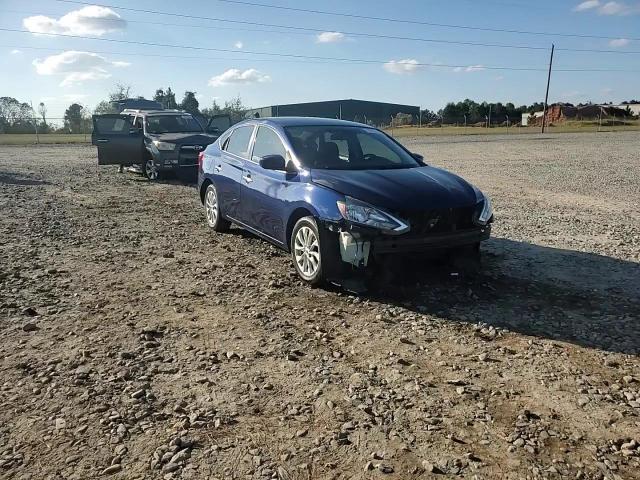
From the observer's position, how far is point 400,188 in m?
5.40

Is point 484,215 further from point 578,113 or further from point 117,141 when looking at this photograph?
point 578,113

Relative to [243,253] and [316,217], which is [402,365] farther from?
[243,253]

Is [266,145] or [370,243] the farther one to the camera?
[266,145]

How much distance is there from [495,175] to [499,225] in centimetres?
761

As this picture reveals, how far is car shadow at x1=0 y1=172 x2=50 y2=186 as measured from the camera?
14471mm

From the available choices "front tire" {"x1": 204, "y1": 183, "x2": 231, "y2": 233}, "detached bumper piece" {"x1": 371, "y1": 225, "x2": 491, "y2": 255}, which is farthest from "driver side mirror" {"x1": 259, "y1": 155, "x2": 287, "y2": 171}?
"front tire" {"x1": 204, "y1": 183, "x2": 231, "y2": 233}

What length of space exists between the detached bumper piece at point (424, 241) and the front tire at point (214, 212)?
3485 mm

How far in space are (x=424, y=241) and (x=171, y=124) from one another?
11.6 meters

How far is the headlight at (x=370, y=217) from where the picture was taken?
16.5 ft

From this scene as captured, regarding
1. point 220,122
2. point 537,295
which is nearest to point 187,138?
point 220,122

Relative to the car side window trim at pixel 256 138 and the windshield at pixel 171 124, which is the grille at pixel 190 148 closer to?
the windshield at pixel 171 124

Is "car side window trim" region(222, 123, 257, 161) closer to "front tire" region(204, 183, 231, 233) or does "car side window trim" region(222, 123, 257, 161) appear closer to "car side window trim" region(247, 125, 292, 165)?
"car side window trim" region(247, 125, 292, 165)

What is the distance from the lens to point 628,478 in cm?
267

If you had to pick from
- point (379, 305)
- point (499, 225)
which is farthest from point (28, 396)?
point (499, 225)
